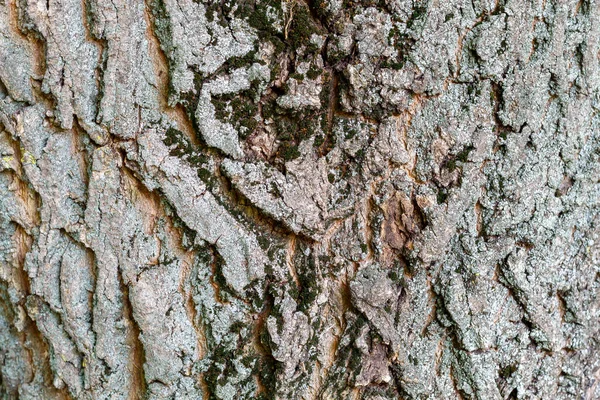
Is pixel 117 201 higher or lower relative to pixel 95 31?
lower

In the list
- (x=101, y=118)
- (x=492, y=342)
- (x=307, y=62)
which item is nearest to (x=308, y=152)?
(x=307, y=62)

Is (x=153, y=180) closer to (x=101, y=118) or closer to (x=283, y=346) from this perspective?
(x=101, y=118)

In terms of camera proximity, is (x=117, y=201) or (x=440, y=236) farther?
(x=440, y=236)

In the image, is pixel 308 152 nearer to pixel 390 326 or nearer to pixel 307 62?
pixel 307 62

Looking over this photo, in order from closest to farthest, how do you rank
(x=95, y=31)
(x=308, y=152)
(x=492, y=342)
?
(x=95, y=31), (x=308, y=152), (x=492, y=342)

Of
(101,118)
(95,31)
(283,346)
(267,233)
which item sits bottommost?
(283,346)

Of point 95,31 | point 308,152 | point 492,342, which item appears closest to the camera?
point 95,31
